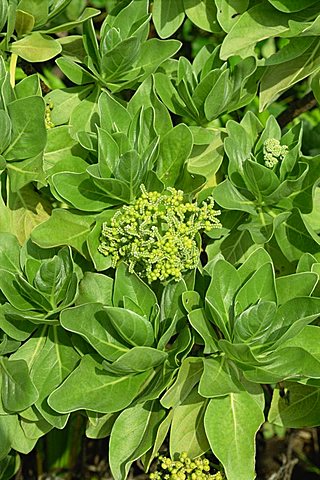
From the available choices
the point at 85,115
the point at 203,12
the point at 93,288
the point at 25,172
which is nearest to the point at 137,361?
the point at 93,288

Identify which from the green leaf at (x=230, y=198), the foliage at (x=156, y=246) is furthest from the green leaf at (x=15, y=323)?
the green leaf at (x=230, y=198)

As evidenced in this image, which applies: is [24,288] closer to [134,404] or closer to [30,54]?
[134,404]

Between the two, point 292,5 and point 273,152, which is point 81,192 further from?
point 292,5

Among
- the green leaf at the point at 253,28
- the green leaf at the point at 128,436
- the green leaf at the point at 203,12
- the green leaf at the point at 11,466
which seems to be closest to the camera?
the green leaf at the point at 128,436

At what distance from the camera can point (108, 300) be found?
123 cm

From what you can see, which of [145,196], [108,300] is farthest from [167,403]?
[145,196]

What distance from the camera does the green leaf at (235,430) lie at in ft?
3.84

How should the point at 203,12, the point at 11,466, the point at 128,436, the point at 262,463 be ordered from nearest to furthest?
the point at 128,436
the point at 203,12
the point at 11,466
the point at 262,463

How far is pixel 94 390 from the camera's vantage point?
3.91 ft

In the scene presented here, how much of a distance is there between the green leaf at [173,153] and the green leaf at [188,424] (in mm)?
353

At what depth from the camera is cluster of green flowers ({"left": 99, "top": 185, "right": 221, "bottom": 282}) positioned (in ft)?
3.77

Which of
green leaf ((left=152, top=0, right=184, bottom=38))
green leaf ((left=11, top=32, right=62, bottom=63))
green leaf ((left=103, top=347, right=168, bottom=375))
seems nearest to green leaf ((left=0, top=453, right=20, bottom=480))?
green leaf ((left=103, top=347, right=168, bottom=375))

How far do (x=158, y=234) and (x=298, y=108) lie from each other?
720 mm

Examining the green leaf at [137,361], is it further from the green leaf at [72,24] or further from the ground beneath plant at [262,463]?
the ground beneath plant at [262,463]
